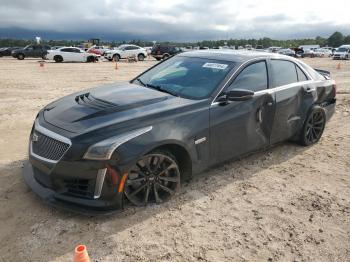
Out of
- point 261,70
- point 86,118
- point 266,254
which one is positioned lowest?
point 266,254

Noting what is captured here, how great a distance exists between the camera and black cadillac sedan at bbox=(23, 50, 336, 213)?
346 centimetres

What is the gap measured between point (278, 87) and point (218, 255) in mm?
2860

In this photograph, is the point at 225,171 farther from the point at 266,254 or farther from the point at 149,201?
the point at 266,254

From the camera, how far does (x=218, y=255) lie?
3.16 m

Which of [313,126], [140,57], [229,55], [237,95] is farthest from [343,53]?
[237,95]

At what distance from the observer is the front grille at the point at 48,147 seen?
3.46 m

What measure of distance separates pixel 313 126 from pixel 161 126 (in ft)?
11.2

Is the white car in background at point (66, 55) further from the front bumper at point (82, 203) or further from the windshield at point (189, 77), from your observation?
the front bumper at point (82, 203)

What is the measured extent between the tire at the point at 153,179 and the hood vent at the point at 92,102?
75cm

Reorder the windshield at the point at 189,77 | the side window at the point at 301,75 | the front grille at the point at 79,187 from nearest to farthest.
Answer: the front grille at the point at 79,187, the windshield at the point at 189,77, the side window at the point at 301,75

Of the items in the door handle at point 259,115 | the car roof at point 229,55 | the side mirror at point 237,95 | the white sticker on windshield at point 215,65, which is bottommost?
the door handle at point 259,115

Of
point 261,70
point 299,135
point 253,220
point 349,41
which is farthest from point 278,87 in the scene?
point 349,41

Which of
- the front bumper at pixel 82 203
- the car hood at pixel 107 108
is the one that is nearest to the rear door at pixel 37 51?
the car hood at pixel 107 108

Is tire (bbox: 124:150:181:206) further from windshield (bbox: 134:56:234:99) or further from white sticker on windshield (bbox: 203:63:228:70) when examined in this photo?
white sticker on windshield (bbox: 203:63:228:70)
